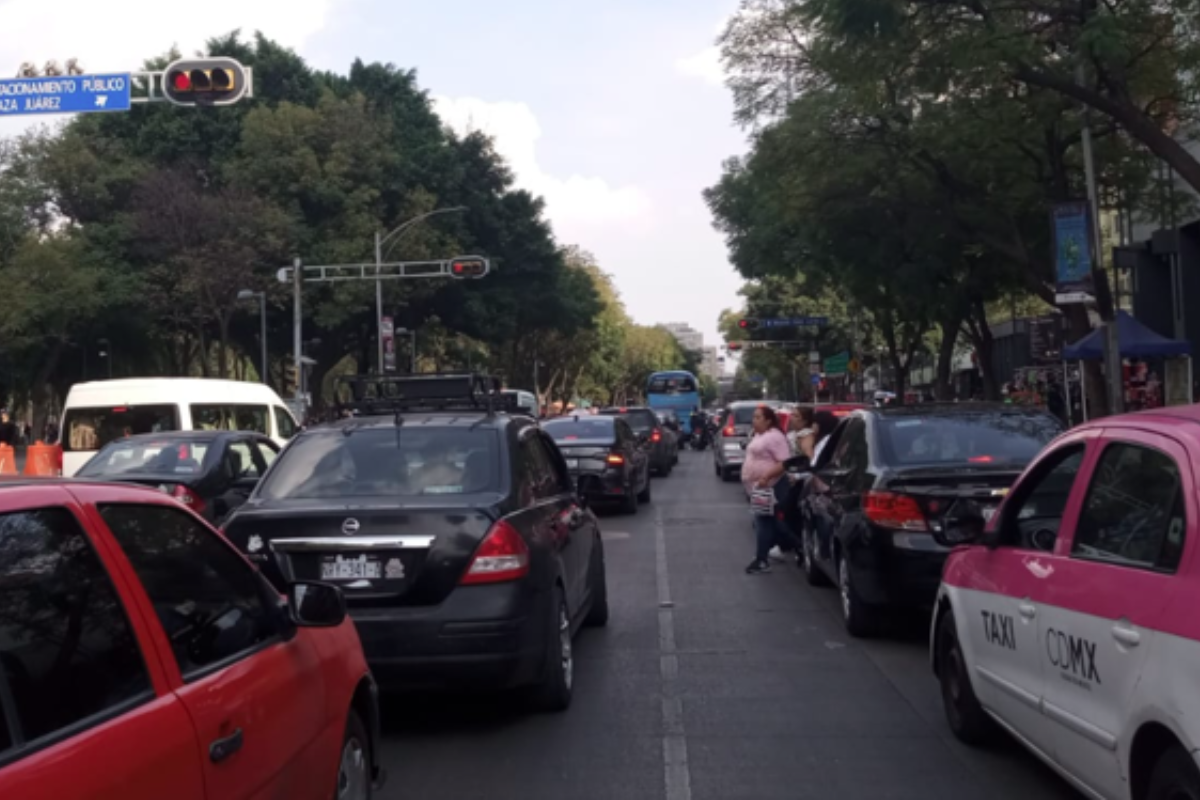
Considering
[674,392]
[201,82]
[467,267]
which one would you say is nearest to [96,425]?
[201,82]

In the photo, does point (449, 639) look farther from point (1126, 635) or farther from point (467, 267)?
point (467, 267)

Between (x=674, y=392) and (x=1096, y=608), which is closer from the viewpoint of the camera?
(x=1096, y=608)

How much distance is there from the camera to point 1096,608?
4.55 meters

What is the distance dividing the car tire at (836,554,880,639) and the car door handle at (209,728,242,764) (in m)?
6.19

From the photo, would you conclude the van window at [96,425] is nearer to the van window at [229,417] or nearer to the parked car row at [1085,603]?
the van window at [229,417]

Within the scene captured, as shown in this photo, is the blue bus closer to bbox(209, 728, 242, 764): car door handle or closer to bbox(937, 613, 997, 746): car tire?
bbox(937, 613, 997, 746): car tire

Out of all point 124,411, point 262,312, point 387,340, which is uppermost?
point 262,312

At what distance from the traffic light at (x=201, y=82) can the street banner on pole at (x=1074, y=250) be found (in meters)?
11.3

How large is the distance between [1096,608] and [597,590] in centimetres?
551

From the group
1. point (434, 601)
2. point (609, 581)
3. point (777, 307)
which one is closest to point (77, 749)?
point (434, 601)

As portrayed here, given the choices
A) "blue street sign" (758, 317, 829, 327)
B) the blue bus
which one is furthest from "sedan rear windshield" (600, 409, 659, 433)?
"blue street sign" (758, 317, 829, 327)

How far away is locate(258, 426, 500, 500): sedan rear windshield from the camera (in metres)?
7.41

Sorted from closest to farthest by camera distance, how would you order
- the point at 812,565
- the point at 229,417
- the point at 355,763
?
the point at 355,763, the point at 812,565, the point at 229,417

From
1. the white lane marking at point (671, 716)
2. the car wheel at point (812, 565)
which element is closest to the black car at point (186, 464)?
the white lane marking at point (671, 716)
